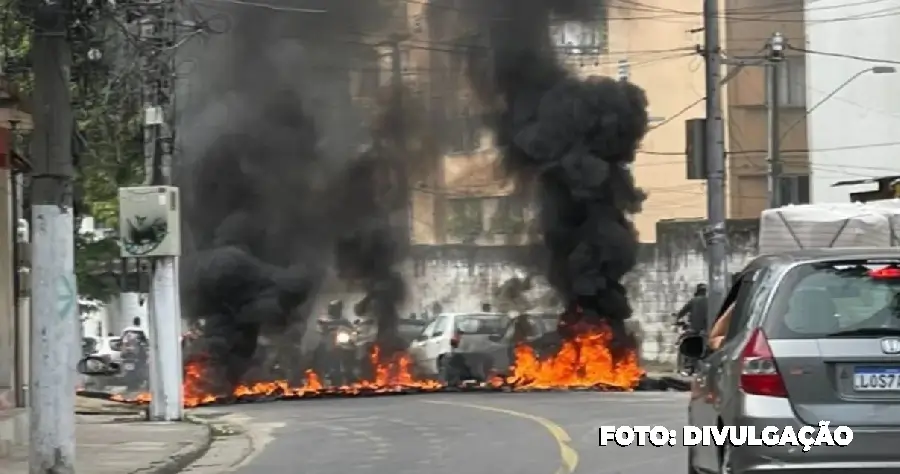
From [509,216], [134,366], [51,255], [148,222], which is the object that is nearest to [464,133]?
[509,216]

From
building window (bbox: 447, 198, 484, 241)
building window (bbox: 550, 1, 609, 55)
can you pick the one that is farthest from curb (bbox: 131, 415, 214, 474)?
building window (bbox: 447, 198, 484, 241)

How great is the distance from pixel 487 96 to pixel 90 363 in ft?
40.2

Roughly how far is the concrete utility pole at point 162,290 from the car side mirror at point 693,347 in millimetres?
12579

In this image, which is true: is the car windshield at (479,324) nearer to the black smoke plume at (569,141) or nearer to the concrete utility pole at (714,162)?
the black smoke plume at (569,141)

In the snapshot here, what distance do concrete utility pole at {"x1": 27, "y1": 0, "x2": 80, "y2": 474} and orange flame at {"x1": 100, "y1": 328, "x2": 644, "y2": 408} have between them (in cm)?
1325

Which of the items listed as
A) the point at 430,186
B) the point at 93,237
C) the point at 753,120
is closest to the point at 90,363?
the point at 430,186

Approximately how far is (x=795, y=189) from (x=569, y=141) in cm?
1763

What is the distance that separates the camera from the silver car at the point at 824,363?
7340 mm

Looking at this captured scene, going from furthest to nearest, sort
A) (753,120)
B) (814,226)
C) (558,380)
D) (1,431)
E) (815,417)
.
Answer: (753,120)
(558,380)
(814,226)
(1,431)
(815,417)

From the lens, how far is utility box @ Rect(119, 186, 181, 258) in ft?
65.9

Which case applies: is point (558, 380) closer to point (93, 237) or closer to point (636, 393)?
point (636, 393)

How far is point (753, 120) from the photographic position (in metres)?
43.2

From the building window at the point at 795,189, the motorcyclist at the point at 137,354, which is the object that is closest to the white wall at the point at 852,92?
the building window at the point at 795,189

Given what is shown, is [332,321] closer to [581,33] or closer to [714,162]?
[581,33]
